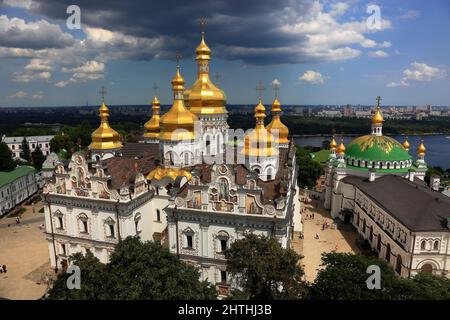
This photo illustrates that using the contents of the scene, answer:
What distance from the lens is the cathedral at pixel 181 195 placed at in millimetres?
18078

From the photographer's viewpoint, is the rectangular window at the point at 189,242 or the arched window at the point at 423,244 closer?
the rectangular window at the point at 189,242

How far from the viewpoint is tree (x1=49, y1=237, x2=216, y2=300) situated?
11625 millimetres

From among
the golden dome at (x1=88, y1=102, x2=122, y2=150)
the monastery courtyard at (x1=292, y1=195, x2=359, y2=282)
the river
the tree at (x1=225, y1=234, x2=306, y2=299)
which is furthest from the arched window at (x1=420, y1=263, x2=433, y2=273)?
the river

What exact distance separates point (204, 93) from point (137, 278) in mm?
18743

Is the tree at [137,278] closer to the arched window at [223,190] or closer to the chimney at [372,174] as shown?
the arched window at [223,190]

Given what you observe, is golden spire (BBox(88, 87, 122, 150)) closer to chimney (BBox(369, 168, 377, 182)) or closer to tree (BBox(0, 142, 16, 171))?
chimney (BBox(369, 168, 377, 182))

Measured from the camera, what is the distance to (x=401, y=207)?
2500 centimetres

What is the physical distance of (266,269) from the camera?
43.2 feet

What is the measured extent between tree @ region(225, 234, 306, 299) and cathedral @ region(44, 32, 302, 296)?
3.75 m

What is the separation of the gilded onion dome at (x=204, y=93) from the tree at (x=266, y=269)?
16.1 m

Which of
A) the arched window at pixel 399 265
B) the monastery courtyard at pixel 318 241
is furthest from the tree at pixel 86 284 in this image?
the arched window at pixel 399 265
